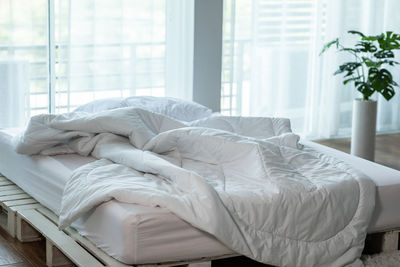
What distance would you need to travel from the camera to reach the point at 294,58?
580 centimetres

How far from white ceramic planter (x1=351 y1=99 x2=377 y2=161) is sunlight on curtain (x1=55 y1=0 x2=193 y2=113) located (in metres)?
1.19

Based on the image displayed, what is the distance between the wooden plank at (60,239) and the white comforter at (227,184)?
91 millimetres

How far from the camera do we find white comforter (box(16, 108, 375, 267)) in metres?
2.79

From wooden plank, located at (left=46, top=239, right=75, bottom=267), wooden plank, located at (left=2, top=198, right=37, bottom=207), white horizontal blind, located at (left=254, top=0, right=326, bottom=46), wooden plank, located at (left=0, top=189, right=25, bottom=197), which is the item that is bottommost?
wooden plank, located at (left=46, top=239, right=75, bottom=267)

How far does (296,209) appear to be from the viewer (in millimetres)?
2912

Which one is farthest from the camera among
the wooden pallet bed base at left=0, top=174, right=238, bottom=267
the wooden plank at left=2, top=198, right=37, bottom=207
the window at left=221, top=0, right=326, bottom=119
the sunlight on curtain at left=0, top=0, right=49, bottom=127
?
the window at left=221, top=0, right=326, bottom=119

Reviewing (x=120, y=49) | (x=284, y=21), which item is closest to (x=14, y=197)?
(x=120, y=49)

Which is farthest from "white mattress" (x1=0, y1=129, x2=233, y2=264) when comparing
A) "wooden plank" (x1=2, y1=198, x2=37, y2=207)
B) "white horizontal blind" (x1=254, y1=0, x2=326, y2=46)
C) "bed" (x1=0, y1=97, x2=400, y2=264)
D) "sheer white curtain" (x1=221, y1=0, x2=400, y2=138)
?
"white horizontal blind" (x1=254, y1=0, x2=326, y2=46)

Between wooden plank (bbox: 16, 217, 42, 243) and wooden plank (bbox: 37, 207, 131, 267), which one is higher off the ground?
wooden plank (bbox: 37, 207, 131, 267)

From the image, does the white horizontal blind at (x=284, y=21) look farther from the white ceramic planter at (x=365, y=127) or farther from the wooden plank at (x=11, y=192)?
the wooden plank at (x=11, y=192)

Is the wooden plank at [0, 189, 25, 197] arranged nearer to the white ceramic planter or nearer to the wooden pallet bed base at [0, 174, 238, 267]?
the wooden pallet bed base at [0, 174, 238, 267]

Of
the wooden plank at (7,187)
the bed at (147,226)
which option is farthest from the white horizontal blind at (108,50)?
the bed at (147,226)

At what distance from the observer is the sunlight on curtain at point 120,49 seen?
4.80 m

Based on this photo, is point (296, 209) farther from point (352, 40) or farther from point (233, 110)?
point (352, 40)
